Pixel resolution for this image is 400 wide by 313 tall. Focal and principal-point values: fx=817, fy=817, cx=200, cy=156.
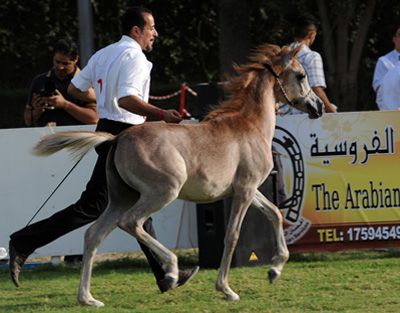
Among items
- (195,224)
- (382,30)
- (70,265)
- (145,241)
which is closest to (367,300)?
(145,241)

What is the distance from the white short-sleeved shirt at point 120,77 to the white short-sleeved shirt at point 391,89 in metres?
3.59

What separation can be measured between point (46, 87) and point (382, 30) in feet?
52.2

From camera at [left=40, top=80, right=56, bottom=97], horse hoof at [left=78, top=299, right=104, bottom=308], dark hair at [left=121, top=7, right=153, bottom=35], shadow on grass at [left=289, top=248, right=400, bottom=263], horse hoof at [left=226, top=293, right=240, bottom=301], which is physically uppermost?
dark hair at [left=121, top=7, right=153, bottom=35]

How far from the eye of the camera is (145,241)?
19.4 feet

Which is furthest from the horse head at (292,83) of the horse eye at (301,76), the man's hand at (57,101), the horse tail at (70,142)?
the man's hand at (57,101)

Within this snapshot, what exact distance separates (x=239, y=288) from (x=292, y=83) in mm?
1761

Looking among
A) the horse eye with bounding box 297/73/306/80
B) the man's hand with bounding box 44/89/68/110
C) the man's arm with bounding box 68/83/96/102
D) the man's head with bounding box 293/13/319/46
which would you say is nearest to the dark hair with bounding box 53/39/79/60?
the man's hand with bounding box 44/89/68/110

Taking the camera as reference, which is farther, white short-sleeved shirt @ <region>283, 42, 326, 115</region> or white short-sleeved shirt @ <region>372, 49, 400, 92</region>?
white short-sleeved shirt @ <region>372, 49, 400, 92</region>

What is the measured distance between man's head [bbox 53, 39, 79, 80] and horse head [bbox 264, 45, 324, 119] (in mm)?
2739

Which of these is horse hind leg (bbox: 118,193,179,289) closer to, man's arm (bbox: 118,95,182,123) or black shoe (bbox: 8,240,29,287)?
man's arm (bbox: 118,95,182,123)

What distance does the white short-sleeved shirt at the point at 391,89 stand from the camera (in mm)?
9105

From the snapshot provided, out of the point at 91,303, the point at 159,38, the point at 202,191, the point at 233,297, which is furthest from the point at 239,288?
the point at 159,38

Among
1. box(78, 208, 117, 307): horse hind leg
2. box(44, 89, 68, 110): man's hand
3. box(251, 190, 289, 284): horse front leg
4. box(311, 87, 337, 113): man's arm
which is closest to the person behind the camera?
box(78, 208, 117, 307): horse hind leg

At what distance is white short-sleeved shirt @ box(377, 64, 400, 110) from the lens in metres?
9.11
